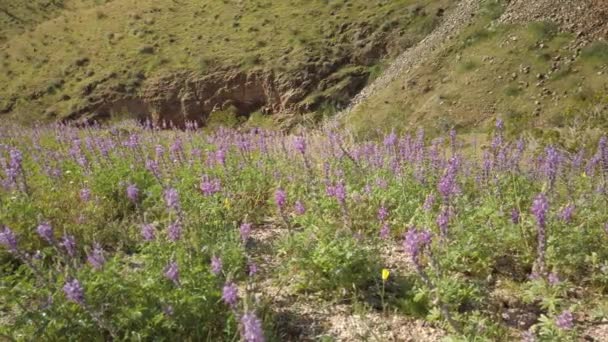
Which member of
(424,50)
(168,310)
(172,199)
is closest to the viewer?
(168,310)

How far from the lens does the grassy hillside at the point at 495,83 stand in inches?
744

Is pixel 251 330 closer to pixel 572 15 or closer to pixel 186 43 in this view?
pixel 572 15

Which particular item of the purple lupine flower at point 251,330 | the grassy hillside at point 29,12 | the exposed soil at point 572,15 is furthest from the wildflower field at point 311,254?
the grassy hillside at point 29,12

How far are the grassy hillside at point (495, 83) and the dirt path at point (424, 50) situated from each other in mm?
941

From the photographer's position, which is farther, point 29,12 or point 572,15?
point 29,12

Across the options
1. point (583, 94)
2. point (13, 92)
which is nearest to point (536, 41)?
point (583, 94)

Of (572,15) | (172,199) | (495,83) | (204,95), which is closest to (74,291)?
(172,199)

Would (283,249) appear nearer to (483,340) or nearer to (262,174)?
(483,340)

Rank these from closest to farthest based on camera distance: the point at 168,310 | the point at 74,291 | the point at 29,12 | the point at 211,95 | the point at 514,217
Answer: the point at 74,291, the point at 168,310, the point at 514,217, the point at 211,95, the point at 29,12

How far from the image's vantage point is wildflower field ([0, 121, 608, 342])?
3.00 meters

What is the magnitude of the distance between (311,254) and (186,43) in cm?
3427

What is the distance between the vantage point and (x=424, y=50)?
Answer: 26.6 meters

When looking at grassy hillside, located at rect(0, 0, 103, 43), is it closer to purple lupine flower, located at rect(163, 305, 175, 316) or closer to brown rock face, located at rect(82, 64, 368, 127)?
brown rock face, located at rect(82, 64, 368, 127)

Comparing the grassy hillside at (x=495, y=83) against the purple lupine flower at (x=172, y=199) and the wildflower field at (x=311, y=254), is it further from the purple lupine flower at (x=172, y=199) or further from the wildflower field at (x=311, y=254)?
the purple lupine flower at (x=172, y=199)
